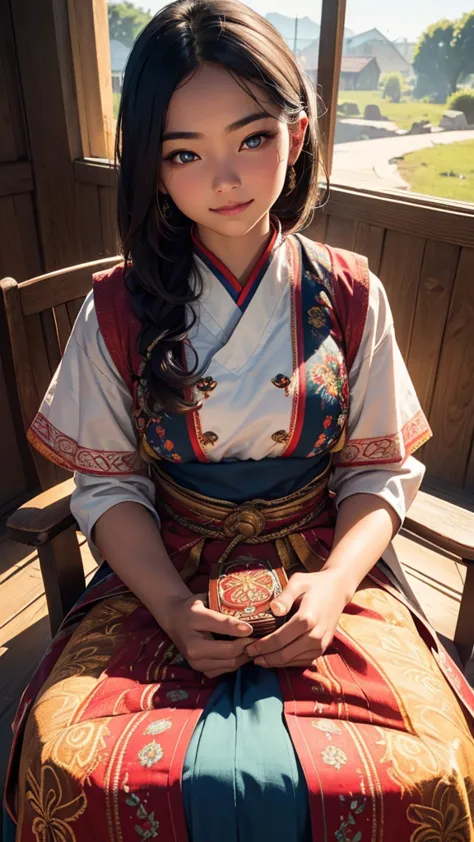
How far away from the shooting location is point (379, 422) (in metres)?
1.18

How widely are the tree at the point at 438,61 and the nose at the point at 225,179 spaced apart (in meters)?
0.96

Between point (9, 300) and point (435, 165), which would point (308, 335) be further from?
point (435, 165)

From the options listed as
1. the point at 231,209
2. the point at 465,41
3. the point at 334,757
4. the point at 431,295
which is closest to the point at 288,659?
the point at 334,757

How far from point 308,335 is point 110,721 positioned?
668 mm

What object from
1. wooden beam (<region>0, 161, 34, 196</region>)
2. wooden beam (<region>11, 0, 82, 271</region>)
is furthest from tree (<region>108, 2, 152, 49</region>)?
wooden beam (<region>0, 161, 34, 196</region>)

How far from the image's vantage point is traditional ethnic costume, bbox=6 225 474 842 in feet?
2.65

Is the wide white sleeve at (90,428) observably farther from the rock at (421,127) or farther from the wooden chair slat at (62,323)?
the rock at (421,127)

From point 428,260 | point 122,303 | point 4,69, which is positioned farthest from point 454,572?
point 4,69

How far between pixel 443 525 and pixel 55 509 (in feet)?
2.23

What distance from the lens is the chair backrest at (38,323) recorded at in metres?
1.32

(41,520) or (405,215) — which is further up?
(405,215)

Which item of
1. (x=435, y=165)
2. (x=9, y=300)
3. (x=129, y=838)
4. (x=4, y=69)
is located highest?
(x=4, y=69)

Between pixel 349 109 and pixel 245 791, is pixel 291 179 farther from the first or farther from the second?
pixel 245 791

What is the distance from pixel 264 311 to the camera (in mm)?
1130
